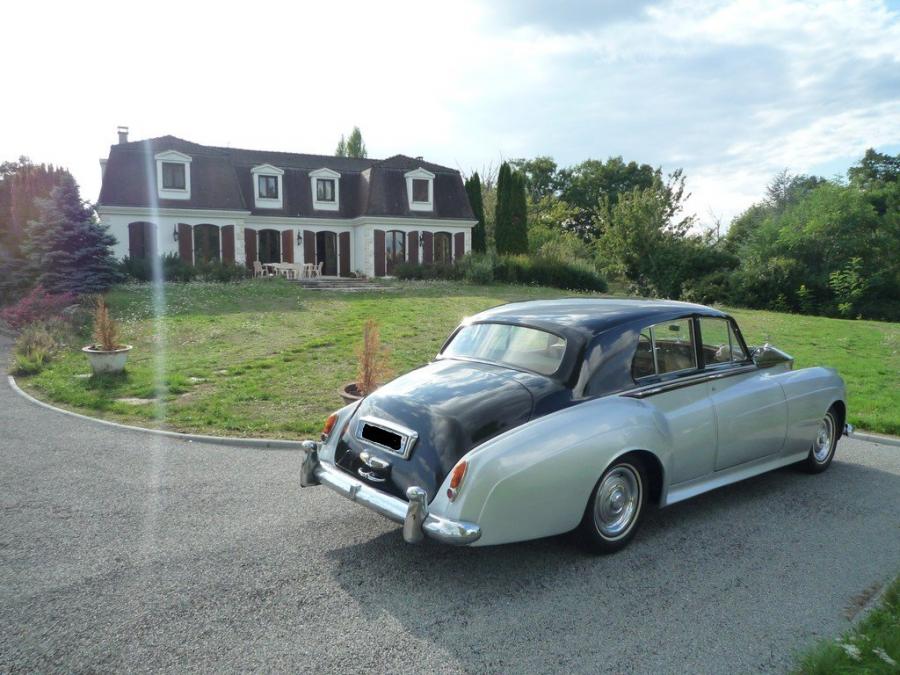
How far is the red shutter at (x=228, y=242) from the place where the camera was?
30.0m

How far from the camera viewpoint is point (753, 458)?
551 cm

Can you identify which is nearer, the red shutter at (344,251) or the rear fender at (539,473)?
the rear fender at (539,473)

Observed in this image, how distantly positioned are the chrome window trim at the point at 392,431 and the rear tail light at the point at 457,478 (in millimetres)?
449

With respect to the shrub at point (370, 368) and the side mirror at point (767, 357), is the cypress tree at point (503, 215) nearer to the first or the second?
the shrub at point (370, 368)

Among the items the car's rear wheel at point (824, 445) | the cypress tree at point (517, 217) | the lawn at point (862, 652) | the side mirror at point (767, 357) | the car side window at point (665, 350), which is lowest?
the lawn at point (862, 652)

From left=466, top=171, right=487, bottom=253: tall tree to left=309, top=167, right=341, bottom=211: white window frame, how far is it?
743 centimetres

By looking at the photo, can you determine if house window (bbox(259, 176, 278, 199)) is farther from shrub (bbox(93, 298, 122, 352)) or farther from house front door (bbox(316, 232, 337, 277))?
shrub (bbox(93, 298, 122, 352))

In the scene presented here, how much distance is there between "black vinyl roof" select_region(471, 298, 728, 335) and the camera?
5000 mm

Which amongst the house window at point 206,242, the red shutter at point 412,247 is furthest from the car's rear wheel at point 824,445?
the red shutter at point 412,247

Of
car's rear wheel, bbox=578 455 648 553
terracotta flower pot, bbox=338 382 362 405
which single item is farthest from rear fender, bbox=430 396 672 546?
terracotta flower pot, bbox=338 382 362 405

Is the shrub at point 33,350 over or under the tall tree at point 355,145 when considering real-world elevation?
under

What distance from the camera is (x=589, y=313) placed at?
17.0ft

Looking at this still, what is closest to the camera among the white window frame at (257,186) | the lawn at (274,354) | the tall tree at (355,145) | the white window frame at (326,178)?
the lawn at (274,354)

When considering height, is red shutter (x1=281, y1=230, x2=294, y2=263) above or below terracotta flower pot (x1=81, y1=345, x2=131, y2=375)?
above
